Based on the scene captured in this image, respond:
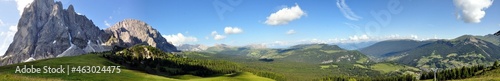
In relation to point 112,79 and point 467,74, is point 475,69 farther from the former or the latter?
point 112,79

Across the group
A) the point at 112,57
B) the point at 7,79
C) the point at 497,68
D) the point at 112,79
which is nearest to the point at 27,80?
the point at 7,79

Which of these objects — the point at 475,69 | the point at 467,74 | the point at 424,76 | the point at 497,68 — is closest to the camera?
the point at 497,68

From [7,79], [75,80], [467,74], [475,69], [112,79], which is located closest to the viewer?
[7,79]

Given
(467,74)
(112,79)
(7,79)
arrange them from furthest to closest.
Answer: (467,74), (112,79), (7,79)

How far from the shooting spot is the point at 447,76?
168500mm

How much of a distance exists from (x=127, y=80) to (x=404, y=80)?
16806cm

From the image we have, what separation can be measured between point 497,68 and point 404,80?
55260 millimetres

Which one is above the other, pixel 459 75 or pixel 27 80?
pixel 27 80

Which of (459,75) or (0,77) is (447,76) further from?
(0,77)

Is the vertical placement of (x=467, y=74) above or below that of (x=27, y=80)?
below

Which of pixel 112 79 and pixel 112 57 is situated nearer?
pixel 112 79

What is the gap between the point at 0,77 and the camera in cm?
2895

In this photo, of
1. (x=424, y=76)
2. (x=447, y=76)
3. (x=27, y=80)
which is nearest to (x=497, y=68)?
(x=447, y=76)

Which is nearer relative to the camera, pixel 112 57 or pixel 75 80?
pixel 75 80
